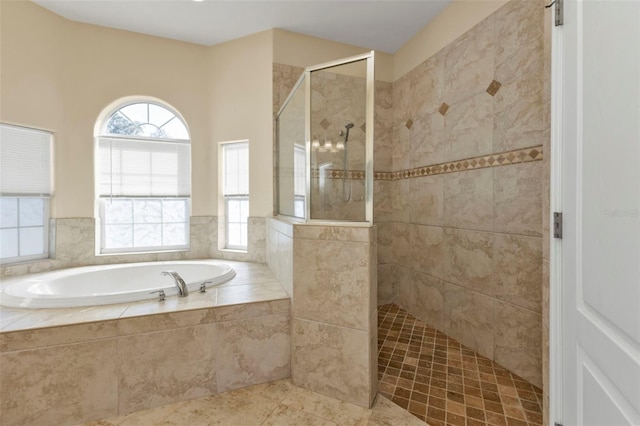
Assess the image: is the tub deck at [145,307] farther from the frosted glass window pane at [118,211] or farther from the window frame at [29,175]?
the frosted glass window pane at [118,211]

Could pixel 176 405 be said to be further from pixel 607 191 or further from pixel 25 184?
pixel 25 184

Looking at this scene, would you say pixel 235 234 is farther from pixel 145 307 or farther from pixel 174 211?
pixel 145 307

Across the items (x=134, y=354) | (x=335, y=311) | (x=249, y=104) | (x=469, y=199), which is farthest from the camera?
(x=249, y=104)

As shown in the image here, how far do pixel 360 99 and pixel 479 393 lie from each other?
193cm

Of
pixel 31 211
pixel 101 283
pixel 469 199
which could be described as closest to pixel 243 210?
pixel 101 283

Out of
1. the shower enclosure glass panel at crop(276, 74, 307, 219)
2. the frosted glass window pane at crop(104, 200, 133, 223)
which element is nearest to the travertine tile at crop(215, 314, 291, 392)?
the shower enclosure glass panel at crop(276, 74, 307, 219)

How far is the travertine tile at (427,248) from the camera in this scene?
252 cm

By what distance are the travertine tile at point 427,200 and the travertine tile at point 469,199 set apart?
2.7 inches

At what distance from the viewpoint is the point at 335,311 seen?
1703 mm

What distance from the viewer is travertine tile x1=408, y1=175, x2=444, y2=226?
2.51 m

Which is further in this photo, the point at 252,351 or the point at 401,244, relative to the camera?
the point at 401,244

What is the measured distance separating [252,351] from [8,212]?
96.2 inches

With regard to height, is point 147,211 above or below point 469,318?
above

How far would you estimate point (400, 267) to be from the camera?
3031 mm
